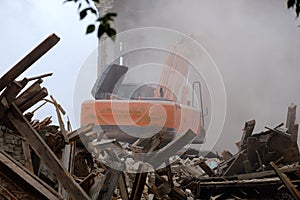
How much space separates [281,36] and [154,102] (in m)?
8.11

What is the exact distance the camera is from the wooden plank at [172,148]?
4.71 meters

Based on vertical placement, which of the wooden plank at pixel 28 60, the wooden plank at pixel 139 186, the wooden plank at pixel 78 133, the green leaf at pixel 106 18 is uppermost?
the wooden plank at pixel 28 60

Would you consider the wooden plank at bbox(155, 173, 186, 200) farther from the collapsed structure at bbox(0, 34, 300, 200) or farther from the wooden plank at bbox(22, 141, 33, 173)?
the wooden plank at bbox(22, 141, 33, 173)

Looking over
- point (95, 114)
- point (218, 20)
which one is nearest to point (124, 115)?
point (95, 114)

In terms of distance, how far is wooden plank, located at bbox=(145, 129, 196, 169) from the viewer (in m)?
4.71

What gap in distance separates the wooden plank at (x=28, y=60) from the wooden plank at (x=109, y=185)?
1.38 m

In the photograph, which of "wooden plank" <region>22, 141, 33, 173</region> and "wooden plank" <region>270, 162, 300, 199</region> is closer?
"wooden plank" <region>22, 141, 33, 173</region>

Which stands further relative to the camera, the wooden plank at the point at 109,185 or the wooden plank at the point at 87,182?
the wooden plank at the point at 87,182

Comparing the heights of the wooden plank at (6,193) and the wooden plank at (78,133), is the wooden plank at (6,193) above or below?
below

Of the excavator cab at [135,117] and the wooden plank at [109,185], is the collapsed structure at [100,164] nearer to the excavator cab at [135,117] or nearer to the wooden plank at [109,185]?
the wooden plank at [109,185]

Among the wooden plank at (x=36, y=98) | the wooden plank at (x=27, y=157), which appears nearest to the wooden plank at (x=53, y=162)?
the wooden plank at (x=36, y=98)

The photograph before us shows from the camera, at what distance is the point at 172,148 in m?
4.79

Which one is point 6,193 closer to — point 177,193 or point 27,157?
point 27,157

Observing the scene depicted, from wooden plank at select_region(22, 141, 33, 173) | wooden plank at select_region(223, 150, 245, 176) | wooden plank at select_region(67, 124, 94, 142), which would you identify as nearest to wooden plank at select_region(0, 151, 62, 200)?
wooden plank at select_region(22, 141, 33, 173)
